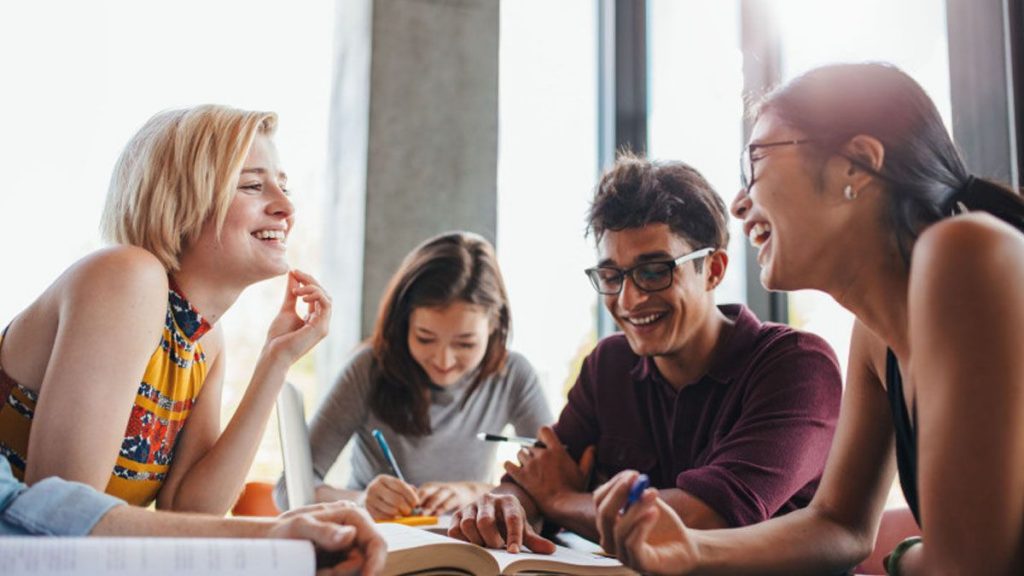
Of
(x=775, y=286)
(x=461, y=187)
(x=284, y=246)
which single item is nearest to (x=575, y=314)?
(x=461, y=187)

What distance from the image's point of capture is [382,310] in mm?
2844

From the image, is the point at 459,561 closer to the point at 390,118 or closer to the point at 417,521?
the point at 417,521

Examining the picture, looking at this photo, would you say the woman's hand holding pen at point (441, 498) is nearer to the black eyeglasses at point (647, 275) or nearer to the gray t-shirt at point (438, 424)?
the gray t-shirt at point (438, 424)

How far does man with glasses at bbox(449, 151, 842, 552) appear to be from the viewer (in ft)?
5.02

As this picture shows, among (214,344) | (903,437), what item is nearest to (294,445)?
(214,344)

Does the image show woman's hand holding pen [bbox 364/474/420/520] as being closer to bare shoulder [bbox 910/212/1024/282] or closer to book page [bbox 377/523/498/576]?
book page [bbox 377/523/498/576]

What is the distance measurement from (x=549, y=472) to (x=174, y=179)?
89 centimetres

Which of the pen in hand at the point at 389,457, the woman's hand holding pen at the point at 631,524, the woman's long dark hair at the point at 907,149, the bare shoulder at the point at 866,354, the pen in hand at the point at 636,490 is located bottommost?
the pen in hand at the point at 389,457

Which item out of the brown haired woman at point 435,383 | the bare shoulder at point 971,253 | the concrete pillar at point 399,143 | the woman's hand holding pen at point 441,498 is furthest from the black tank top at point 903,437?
the concrete pillar at point 399,143

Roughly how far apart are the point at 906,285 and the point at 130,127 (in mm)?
2902

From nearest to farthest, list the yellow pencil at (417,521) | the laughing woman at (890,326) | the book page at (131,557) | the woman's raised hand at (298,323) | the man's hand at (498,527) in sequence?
the book page at (131,557) < the laughing woman at (890,326) < the man's hand at (498,527) < the woman's raised hand at (298,323) < the yellow pencil at (417,521)

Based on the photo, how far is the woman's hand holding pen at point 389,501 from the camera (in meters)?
2.21

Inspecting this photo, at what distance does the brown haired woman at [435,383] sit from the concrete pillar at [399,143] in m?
0.87

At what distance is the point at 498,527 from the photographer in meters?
1.49
